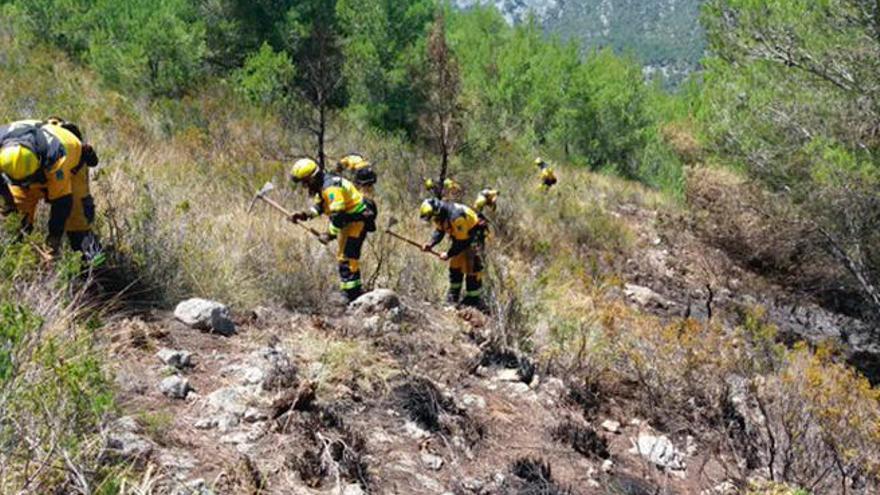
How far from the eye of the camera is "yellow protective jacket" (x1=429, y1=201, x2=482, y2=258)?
7.41m

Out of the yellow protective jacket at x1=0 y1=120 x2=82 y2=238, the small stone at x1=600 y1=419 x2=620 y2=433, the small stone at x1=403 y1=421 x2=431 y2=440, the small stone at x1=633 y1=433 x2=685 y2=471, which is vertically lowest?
the small stone at x1=600 y1=419 x2=620 y2=433

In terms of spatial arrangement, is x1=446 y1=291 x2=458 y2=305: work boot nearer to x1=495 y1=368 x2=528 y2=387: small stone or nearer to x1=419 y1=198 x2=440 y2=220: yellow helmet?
x1=419 y1=198 x2=440 y2=220: yellow helmet

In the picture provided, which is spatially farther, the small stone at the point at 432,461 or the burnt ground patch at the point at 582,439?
the burnt ground patch at the point at 582,439

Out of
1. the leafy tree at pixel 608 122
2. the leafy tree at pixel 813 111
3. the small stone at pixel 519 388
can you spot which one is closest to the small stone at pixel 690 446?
the small stone at pixel 519 388

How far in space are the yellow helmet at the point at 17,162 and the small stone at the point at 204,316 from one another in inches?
51.5

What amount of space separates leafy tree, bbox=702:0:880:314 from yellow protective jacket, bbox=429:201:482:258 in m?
4.59

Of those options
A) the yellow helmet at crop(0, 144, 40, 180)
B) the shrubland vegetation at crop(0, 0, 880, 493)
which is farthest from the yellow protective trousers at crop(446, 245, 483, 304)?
the yellow helmet at crop(0, 144, 40, 180)

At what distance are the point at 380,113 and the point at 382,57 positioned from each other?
1406 millimetres

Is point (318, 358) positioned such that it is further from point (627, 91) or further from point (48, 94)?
point (627, 91)

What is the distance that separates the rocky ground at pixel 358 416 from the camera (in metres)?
3.44

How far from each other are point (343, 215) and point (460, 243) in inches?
60.0

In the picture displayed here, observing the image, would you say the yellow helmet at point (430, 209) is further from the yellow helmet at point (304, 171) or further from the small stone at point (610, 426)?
the small stone at point (610, 426)

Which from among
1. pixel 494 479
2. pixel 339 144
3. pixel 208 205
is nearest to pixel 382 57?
pixel 339 144

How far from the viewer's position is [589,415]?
5.38 meters
